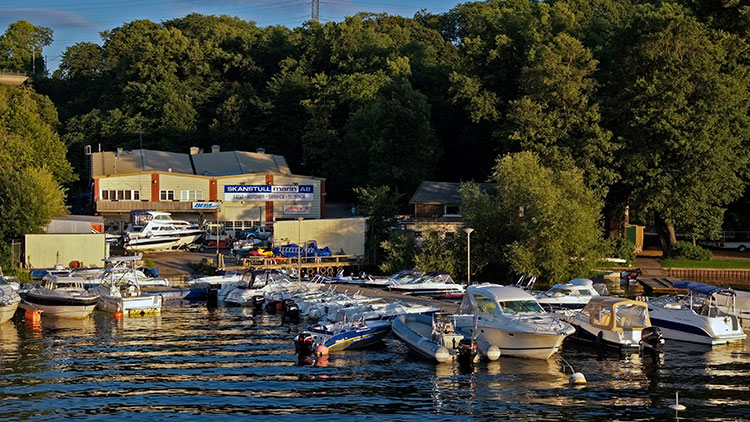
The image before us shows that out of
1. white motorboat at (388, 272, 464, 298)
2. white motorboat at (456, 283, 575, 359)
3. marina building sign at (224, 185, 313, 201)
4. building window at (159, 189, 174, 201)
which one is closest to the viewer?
white motorboat at (456, 283, 575, 359)

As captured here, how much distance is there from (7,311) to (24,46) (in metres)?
88.3

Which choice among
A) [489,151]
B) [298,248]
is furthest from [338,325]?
[489,151]

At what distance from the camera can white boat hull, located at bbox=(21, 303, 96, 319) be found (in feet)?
136

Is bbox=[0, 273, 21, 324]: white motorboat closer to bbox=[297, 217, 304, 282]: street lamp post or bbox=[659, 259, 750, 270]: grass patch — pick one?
bbox=[297, 217, 304, 282]: street lamp post

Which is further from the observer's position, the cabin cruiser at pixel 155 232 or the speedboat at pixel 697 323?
the cabin cruiser at pixel 155 232

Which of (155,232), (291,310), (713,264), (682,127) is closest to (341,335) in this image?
(291,310)

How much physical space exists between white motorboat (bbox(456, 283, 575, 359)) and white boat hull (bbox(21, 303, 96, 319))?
1975 cm

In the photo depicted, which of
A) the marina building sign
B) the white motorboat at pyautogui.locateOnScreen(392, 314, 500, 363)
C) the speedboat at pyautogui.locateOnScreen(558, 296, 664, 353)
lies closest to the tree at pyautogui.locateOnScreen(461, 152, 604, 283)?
the speedboat at pyautogui.locateOnScreen(558, 296, 664, 353)

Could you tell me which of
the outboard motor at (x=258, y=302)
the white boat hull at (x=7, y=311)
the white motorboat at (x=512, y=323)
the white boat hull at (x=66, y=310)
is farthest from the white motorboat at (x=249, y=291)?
the white motorboat at (x=512, y=323)

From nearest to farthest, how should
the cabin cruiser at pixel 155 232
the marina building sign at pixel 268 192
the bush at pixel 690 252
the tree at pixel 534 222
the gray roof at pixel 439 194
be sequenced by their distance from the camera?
1. the tree at pixel 534 222
2. the cabin cruiser at pixel 155 232
3. the bush at pixel 690 252
4. the gray roof at pixel 439 194
5. the marina building sign at pixel 268 192

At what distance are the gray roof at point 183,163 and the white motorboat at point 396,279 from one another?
98.5ft

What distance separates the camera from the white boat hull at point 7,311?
130 ft

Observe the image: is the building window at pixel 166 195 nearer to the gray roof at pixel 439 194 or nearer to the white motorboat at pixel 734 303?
the gray roof at pixel 439 194

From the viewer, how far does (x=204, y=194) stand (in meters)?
72.7
